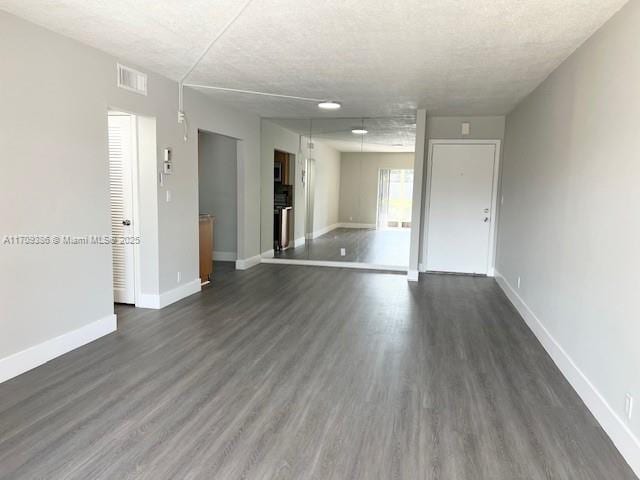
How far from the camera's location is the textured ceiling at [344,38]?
108 inches

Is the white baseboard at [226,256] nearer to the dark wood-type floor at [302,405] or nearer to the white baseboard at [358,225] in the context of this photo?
the white baseboard at [358,225]

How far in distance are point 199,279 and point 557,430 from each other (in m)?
4.31

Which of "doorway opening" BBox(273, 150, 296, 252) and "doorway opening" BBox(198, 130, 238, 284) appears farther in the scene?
"doorway opening" BBox(273, 150, 296, 252)

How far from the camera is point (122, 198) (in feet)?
15.1

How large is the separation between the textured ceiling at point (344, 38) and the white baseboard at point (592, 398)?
2.35 metres

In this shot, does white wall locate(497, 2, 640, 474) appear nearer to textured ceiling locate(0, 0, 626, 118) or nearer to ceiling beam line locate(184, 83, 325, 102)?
textured ceiling locate(0, 0, 626, 118)

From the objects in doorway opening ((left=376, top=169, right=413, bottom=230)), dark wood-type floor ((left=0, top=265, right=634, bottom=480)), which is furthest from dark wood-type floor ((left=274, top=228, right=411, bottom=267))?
dark wood-type floor ((left=0, top=265, right=634, bottom=480))

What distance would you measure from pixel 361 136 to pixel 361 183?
2.75ft

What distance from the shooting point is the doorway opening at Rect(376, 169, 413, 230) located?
297 inches

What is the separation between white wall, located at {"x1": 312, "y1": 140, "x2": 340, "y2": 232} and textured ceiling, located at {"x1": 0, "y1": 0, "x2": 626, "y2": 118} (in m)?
3.06

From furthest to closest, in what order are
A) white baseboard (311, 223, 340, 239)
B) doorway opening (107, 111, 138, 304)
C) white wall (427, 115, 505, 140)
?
white baseboard (311, 223, 340, 239) < white wall (427, 115, 505, 140) < doorway opening (107, 111, 138, 304)

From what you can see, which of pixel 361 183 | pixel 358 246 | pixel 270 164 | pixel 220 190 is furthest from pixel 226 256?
pixel 361 183

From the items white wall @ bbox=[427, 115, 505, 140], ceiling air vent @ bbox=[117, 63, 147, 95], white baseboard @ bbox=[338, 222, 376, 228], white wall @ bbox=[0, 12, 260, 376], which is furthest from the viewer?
white baseboard @ bbox=[338, 222, 376, 228]

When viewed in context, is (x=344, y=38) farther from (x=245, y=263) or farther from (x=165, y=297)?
(x=245, y=263)
